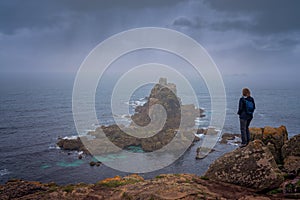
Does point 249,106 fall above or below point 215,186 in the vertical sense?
above

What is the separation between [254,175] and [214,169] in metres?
2.04

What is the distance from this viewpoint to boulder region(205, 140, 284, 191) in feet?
39.3

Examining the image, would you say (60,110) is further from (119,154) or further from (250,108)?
(250,108)

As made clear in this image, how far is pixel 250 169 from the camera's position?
12.3m

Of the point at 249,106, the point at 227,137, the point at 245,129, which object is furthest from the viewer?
the point at 227,137

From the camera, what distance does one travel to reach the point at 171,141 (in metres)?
62.9

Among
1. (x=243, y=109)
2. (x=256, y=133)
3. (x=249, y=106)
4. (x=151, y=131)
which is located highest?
(x=249, y=106)

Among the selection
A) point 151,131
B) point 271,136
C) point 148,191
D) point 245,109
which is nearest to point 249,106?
point 245,109

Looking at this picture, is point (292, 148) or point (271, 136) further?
point (271, 136)

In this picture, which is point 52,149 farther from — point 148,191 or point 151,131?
point 148,191

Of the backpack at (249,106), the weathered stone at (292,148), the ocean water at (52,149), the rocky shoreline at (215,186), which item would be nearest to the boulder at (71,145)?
the ocean water at (52,149)

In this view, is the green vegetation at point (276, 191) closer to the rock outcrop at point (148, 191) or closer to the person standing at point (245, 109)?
the rock outcrop at point (148, 191)

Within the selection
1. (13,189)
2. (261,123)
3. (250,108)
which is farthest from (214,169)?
(261,123)

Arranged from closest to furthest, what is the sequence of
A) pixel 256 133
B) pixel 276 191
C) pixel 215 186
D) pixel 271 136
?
pixel 276 191
pixel 215 186
pixel 256 133
pixel 271 136
